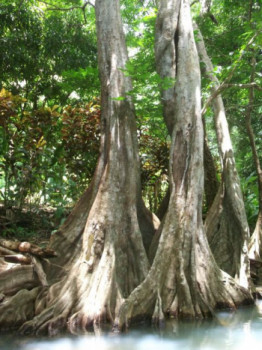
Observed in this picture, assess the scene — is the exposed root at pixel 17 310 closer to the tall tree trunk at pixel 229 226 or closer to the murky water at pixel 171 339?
the murky water at pixel 171 339

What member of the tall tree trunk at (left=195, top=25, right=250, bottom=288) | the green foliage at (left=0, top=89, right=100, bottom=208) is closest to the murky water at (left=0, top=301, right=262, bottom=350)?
the tall tree trunk at (left=195, top=25, right=250, bottom=288)

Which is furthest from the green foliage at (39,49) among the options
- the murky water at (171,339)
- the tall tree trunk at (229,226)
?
the murky water at (171,339)

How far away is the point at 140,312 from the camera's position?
4.59 metres

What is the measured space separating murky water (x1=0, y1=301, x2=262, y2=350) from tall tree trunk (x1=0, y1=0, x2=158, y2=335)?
33 centimetres

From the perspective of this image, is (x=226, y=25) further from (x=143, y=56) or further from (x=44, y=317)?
(x=44, y=317)

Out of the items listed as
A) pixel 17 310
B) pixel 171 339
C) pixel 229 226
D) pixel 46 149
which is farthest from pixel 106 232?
pixel 46 149

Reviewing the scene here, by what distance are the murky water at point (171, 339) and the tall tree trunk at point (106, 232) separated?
0.33 m

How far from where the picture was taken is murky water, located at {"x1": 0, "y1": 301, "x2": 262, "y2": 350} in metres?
3.88

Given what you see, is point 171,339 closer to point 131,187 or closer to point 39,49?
point 131,187

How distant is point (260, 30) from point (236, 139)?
8522 mm

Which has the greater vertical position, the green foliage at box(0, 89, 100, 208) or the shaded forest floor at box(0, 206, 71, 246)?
the green foliage at box(0, 89, 100, 208)

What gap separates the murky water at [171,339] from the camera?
3.88m

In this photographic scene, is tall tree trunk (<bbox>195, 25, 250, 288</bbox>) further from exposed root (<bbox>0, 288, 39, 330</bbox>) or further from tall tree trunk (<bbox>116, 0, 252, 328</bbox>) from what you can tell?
exposed root (<bbox>0, 288, 39, 330</bbox>)

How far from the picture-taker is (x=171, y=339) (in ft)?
13.5
